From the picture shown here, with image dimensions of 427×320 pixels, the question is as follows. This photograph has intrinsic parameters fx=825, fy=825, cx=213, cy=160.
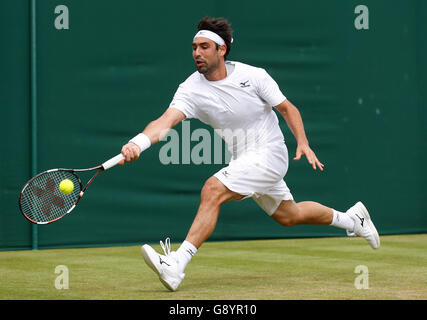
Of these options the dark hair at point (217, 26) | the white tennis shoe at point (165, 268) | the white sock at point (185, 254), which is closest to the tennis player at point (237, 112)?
the dark hair at point (217, 26)

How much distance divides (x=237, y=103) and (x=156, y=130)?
596 mm

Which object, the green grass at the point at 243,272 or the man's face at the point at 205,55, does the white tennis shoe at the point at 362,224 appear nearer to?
the green grass at the point at 243,272

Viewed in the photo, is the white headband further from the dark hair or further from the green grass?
the green grass

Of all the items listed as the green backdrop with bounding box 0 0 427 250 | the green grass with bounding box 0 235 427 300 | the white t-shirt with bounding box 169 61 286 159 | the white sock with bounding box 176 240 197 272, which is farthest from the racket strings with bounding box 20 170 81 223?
the green backdrop with bounding box 0 0 427 250

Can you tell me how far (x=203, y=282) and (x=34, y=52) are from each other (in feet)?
10.00

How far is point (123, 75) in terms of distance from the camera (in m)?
7.46

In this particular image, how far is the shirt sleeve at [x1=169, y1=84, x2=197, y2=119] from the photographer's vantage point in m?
4.88

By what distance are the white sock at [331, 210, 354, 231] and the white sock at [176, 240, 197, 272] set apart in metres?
1.35

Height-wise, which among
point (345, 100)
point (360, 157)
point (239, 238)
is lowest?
point (239, 238)

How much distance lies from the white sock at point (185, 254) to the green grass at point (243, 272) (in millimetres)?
150

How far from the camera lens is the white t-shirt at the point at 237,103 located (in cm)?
496

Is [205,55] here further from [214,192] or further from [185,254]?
[185,254]

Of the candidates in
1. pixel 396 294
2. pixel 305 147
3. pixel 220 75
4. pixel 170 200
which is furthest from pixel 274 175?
pixel 170 200
